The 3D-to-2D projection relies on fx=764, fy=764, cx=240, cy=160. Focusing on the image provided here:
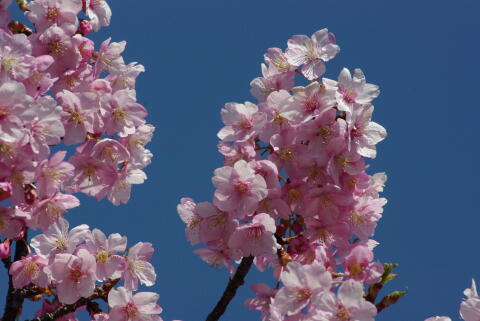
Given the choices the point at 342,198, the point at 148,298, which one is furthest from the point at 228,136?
the point at 148,298

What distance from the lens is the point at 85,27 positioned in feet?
16.9

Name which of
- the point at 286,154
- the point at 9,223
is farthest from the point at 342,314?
the point at 9,223

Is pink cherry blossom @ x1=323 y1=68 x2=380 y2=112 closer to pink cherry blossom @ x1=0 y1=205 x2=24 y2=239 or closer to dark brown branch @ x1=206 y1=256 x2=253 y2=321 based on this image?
dark brown branch @ x1=206 y1=256 x2=253 y2=321

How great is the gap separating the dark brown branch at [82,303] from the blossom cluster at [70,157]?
2 centimetres

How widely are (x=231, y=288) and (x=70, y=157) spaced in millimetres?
1283

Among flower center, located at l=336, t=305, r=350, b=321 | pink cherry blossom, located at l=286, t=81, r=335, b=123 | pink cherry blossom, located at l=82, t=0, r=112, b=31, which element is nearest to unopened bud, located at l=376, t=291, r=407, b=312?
flower center, located at l=336, t=305, r=350, b=321

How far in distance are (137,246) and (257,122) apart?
3.75ft

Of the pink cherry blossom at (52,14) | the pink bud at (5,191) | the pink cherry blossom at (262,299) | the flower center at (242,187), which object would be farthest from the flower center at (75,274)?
the pink cherry blossom at (52,14)

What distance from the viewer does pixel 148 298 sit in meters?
4.70

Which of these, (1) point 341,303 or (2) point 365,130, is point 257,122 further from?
(1) point 341,303

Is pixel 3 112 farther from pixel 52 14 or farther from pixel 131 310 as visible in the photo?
pixel 131 310

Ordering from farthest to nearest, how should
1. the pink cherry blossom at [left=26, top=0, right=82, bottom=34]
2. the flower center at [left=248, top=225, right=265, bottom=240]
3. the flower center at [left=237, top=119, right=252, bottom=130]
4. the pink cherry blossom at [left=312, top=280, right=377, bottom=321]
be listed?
the pink cherry blossom at [left=26, top=0, right=82, bottom=34], the flower center at [left=237, top=119, right=252, bottom=130], the flower center at [left=248, top=225, right=265, bottom=240], the pink cherry blossom at [left=312, top=280, right=377, bottom=321]

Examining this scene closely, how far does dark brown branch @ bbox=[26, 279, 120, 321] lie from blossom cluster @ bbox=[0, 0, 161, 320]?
16 millimetres

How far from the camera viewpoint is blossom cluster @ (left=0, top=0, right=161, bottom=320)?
4.32 metres
